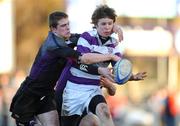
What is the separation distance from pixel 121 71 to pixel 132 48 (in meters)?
21.6

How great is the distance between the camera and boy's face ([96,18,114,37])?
10797 millimetres

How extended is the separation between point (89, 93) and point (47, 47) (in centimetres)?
80

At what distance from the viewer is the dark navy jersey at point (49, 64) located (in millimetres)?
10727

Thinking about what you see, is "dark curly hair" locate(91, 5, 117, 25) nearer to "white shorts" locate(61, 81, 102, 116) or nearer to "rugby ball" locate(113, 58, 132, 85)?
"rugby ball" locate(113, 58, 132, 85)

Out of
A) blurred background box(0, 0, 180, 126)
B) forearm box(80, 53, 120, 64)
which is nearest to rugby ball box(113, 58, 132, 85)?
forearm box(80, 53, 120, 64)

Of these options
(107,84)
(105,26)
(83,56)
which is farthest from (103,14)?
(107,84)

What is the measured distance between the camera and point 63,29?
10.8 meters

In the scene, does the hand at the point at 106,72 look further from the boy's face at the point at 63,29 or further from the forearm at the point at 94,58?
the boy's face at the point at 63,29

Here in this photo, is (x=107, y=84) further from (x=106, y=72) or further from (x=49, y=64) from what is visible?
(x=106, y=72)

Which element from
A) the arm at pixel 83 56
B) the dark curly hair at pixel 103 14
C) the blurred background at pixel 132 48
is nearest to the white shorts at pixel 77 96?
the arm at pixel 83 56

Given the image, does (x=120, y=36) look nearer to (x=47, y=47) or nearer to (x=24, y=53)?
(x=47, y=47)

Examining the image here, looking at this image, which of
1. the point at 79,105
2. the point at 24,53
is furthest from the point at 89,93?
the point at 24,53

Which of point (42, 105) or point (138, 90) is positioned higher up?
point (42, 105)

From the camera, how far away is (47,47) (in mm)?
10945
